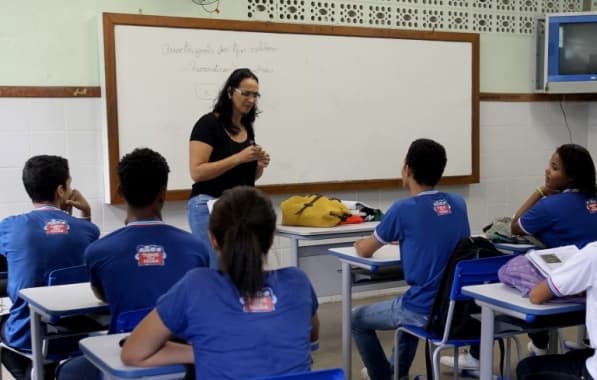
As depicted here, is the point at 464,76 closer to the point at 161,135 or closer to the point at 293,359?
the point at 161,135

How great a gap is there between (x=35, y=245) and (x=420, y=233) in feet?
4.98

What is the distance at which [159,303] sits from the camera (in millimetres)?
1632

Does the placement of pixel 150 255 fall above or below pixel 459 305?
above

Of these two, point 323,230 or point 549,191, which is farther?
point 323,230

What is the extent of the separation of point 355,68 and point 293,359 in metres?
3.74

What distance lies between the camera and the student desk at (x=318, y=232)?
3852 mm

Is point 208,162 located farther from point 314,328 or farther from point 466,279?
point 314,328

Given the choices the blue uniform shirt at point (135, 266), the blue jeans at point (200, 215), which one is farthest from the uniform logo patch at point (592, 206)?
the blue uniform shirt at point (135, 266)

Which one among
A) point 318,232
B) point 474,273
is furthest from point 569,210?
point 318,232

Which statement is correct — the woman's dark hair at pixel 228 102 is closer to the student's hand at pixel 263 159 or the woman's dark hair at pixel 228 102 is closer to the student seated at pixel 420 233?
the student's hand at pixel 263 159

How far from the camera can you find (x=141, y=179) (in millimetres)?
2254

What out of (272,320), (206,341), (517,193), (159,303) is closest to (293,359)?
(272,320)

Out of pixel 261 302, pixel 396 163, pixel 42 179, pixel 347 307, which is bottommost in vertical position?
pixel 347 307

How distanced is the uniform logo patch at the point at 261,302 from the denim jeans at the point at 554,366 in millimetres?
1192
